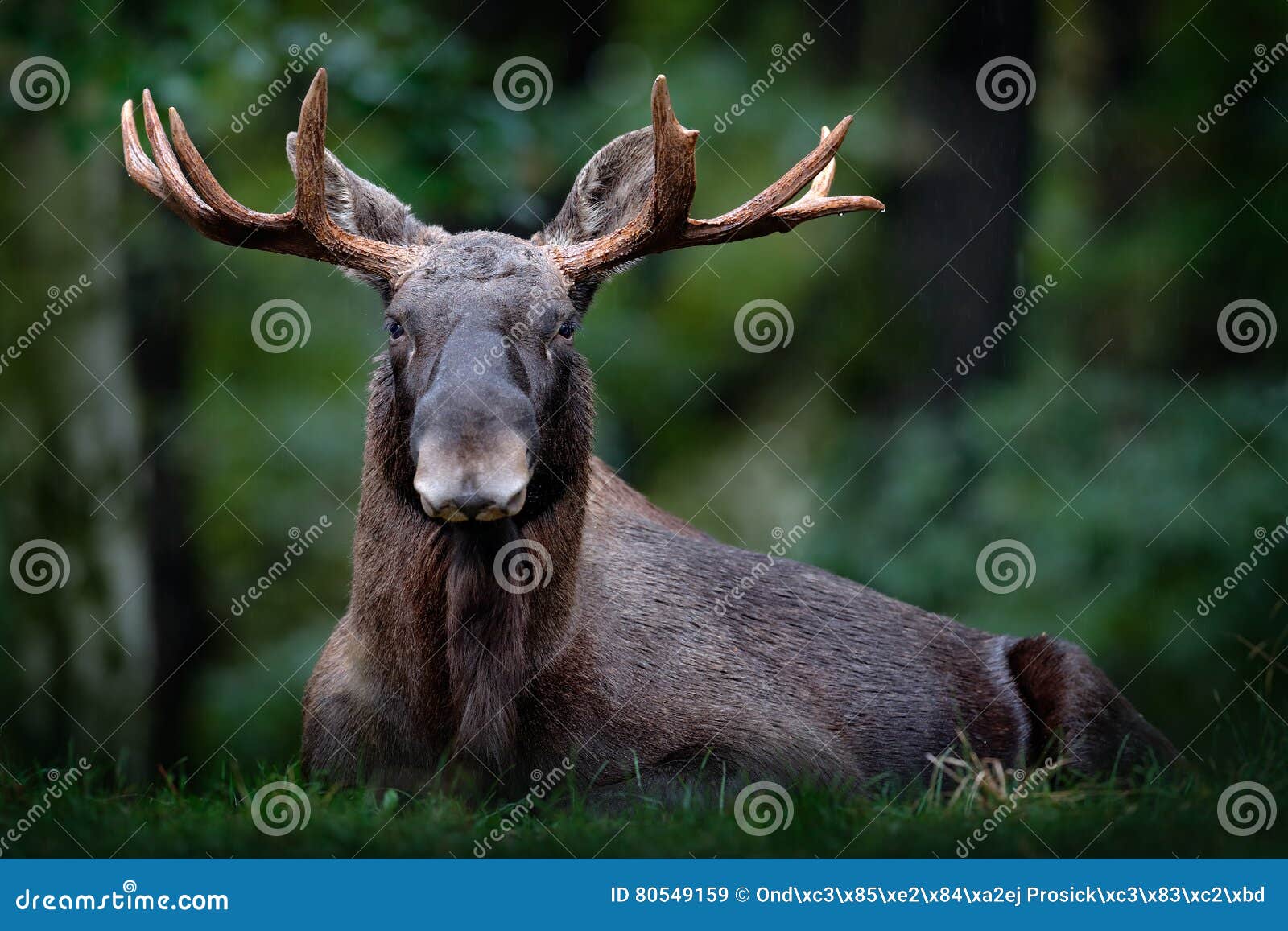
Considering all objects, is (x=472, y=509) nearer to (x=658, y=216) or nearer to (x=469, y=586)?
(x=469, y=586)

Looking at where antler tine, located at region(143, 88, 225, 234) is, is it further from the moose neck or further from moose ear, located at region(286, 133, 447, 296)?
the moose neck

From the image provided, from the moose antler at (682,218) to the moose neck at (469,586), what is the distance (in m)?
0.45

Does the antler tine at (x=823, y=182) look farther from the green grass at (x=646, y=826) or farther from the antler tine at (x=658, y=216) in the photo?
the green grass at (x=646, y=826)

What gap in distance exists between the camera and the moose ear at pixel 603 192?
635 centimetres

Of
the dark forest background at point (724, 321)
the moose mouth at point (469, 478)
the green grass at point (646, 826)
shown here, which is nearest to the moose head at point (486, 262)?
the moose mouth at point (469, 478)

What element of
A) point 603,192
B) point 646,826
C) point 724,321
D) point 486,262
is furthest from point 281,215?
point 724,321

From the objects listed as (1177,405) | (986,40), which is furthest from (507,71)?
(1177,405)

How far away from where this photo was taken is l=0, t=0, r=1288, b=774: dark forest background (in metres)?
9.36

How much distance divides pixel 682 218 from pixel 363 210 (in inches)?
49.7

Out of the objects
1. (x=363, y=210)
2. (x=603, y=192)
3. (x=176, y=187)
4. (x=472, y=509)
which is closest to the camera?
(x=472, y=509)

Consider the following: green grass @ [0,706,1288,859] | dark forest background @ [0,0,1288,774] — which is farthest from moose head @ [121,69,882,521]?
dark forest background @ [0,0,1288,774]

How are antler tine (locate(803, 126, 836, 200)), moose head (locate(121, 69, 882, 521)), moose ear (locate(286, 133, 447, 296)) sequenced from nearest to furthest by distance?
1. moose head (locate(121, 69, 882, 521))
2. moose ear (locate(286, 133, 447, 296))
3. antler tine (locate(803, 126, 836, 200))

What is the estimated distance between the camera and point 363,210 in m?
6.14

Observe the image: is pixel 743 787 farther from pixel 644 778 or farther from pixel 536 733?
pixel 536 733
